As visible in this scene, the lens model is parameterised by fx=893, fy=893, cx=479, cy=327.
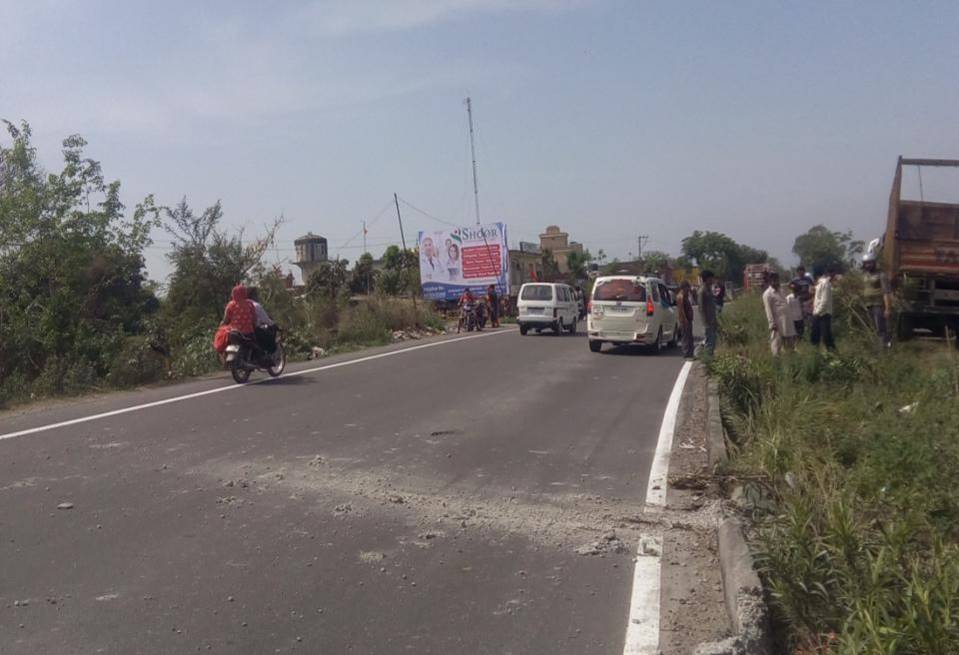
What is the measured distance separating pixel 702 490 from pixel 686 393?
20.7 ft

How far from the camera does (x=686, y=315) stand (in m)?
18.6

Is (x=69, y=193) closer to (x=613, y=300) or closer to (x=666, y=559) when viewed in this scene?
(x=613, y=300)

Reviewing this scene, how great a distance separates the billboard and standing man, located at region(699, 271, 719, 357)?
1055 inches

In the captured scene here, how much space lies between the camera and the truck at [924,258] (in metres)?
16.5

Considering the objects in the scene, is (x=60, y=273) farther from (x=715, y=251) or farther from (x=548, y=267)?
(x=715, y=251)

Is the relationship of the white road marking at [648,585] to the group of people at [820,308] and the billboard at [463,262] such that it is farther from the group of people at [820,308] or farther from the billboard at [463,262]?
the billboard at [463,262]

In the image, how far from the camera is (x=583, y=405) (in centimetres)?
1205

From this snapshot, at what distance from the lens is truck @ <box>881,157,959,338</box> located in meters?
16.5

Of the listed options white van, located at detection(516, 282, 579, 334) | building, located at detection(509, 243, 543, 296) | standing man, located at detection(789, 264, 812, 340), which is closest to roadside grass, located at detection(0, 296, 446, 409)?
white van, located at detection(516, 282, 579, 334)

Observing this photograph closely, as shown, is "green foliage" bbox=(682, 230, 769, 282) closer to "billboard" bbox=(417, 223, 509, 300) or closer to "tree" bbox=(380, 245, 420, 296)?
"tree" bbox=(380, 245, 420, 296)

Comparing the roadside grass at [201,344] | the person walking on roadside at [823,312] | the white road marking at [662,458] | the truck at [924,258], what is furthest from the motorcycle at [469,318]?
the white road marking at [662,458]

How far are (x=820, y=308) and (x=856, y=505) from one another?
9.57 meters

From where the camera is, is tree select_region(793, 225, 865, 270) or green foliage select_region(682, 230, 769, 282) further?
green foliage select_region(682, 230, 769, 282)

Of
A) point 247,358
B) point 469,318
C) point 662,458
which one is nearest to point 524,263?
point 469,318
